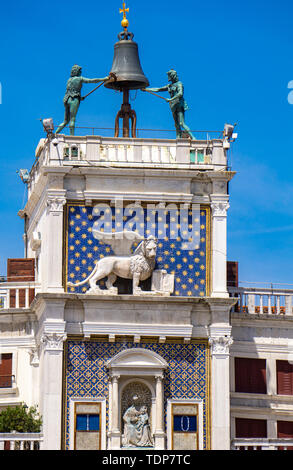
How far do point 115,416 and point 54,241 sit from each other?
738cm

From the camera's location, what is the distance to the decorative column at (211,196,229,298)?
246 feet

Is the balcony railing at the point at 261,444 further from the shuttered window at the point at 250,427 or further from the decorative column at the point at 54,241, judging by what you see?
the decorative column at the point at 54,241

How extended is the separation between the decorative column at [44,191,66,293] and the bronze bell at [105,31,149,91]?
713 centimetres

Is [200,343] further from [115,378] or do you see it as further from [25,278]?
[25,278]

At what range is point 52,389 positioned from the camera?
7350cm

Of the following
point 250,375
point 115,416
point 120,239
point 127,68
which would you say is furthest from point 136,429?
point 127,68

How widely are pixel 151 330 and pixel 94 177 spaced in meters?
6.59

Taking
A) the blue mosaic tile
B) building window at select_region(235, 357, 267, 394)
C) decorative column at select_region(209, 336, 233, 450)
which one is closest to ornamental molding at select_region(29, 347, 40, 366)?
the blue mosaic tile

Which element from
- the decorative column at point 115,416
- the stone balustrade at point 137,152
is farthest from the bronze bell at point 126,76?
Answer: the decorative column at point 115,416

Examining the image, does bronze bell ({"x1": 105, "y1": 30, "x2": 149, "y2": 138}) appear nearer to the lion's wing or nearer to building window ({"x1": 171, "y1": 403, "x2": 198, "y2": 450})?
the lion's wing

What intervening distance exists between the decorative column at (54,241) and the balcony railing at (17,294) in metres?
3.39

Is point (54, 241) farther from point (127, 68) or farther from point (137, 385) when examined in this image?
point (127, 68)

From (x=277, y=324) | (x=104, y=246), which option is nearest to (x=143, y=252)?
(x=104, y=246)

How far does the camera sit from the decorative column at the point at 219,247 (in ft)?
246
